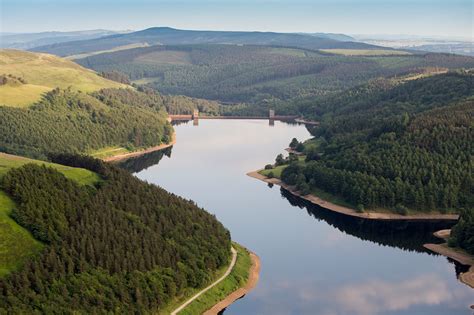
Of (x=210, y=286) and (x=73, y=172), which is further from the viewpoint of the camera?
(x=73, y=172)

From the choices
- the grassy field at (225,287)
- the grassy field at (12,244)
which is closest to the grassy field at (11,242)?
the grassy field at (12,244)

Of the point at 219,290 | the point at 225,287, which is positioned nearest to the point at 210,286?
the point at 219,290

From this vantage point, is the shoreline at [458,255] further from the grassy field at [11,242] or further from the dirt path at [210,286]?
the grassy field at [11,242]

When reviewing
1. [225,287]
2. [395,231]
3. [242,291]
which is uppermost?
[225,287]

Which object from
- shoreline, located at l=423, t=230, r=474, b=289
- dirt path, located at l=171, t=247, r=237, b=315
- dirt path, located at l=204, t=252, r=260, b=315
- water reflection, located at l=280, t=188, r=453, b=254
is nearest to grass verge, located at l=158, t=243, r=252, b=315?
dirt path, located at l=171, t=247, r=237, b=315

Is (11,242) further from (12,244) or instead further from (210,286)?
(210,286)

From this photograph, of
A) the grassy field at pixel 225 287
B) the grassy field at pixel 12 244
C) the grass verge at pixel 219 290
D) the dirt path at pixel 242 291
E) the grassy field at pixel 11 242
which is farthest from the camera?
the dirt path at pixel 242 291
